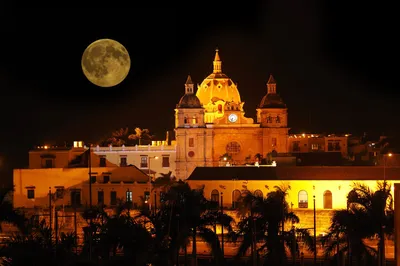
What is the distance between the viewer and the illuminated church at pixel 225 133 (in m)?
108

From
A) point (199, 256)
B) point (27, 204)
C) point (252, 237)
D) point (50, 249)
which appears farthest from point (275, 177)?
point (50, 249)

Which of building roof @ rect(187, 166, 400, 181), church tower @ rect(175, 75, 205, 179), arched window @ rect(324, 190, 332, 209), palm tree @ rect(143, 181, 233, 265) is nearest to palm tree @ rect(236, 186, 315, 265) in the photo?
palm tree @ rect(143, 181, 233, 265)

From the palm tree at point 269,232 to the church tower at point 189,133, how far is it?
56411 mm

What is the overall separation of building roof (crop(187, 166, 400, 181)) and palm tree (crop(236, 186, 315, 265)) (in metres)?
22.2

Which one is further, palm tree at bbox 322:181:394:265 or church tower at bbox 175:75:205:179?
church tower at bbox 175:75:205:179

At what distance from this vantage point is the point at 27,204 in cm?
8294

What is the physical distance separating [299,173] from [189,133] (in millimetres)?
34401

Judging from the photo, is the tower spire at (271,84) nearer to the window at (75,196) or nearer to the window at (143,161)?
the window at (143,161)

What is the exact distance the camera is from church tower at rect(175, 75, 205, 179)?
108 metres

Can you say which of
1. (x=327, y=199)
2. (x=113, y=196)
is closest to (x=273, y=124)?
(x=113, y=196)

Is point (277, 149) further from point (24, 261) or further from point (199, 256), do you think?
point (24, 261)

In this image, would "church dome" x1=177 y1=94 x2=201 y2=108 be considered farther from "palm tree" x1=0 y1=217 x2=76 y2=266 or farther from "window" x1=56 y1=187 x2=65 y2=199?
"palm tree" x1=0 y1=217 x2=76 y2=266

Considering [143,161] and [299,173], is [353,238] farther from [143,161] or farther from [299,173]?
[143,161]

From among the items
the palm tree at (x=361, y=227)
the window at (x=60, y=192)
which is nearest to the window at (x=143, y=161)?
the window at (x=60, y=192)
